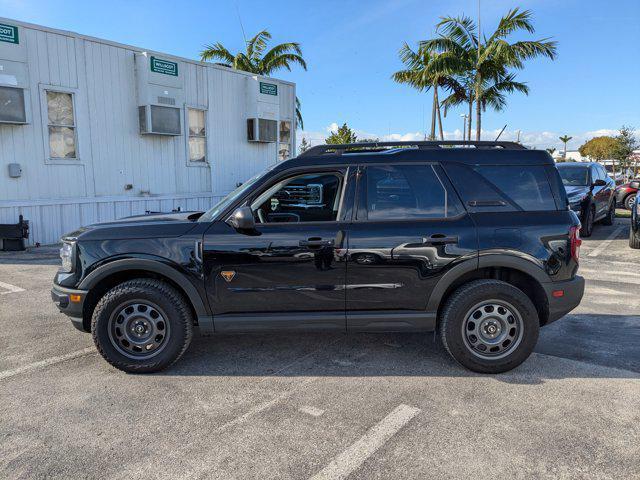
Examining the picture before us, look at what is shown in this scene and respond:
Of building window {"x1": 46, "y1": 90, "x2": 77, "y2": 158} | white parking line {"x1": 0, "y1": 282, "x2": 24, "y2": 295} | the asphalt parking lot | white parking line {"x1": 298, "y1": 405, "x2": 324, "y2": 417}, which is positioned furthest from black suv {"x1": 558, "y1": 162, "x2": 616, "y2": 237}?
building window {"x1": 46, "y1": 90, "x2": 77, "y2": 158}

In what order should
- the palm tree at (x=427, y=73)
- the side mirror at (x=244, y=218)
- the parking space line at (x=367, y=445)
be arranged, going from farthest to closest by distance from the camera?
the palm tree at (x=427, y=73) < the side mirror at (x=244, y=218) < the parking space line at (x=367, y=445)

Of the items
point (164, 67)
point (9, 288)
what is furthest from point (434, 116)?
point (9, 288)

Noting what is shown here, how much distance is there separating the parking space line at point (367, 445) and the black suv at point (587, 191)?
8784mm

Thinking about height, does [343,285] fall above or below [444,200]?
below

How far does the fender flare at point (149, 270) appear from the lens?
383 cm

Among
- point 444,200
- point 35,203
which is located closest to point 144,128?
point 35,203

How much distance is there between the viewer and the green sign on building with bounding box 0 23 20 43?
9250mm

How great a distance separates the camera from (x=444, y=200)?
392 centimetres

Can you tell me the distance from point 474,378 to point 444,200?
1.43 meters

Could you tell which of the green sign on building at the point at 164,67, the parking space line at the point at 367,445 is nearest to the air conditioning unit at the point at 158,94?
the green sign on building at the point at 164,67

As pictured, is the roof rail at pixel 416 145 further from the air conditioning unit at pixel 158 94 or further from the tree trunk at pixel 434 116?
the tree trunk at pixel 434 116

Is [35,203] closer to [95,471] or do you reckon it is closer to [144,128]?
[144,128]

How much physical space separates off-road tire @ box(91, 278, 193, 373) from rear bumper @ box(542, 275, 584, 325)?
9.46ft

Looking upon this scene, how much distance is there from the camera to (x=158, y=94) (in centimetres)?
1191
